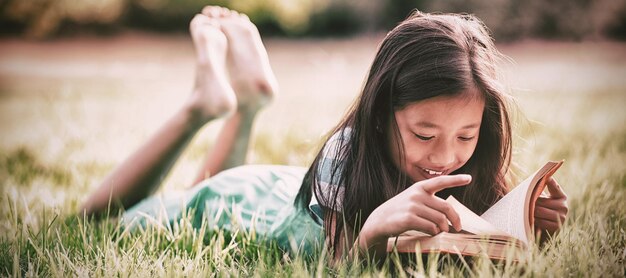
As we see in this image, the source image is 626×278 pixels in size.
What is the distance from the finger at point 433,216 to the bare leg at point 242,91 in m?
1.12

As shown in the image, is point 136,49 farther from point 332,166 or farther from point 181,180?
point 332,166

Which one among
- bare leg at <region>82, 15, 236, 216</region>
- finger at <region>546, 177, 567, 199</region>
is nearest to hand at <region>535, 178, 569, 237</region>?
finger at <region>546, 177, 567, 199</region>

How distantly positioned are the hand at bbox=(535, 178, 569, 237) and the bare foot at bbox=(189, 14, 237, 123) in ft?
3.11

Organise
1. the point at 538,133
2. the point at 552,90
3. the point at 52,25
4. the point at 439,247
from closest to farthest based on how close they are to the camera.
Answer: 1. the point at 439,247
2. the point at 538,133
3. the point at 552,90
4. the point at 52,25

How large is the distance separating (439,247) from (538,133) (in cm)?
225

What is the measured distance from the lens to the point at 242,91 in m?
2.24

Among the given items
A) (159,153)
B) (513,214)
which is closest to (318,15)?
(159,153)

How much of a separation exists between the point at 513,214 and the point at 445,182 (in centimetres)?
20

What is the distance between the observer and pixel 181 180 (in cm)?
250

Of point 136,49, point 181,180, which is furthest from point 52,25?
point 181,180

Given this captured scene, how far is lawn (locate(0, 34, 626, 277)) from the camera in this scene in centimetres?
134

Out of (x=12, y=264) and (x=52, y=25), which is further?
(x=52, y=25)

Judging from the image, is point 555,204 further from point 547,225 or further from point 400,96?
point 400,96

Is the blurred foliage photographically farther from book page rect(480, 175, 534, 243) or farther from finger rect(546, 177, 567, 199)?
book page rect(480, 175, 534, 243)
